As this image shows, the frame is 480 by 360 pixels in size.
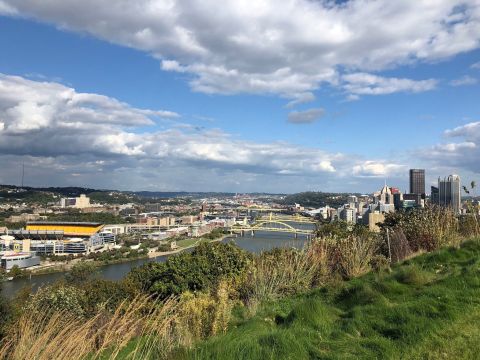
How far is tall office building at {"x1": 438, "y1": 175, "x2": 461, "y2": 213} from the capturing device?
10.9m

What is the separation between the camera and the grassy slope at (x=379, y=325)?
9.44 feet

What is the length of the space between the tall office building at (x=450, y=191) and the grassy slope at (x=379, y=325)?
20.0ft

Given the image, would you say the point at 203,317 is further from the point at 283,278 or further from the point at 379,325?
the point at 283,278

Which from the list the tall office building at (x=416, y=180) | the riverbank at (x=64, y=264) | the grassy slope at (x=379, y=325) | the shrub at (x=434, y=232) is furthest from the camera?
the tall office building at (x=416, y=180)

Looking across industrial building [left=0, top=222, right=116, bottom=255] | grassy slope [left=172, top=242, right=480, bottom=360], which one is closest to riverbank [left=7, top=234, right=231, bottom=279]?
industrial building [left=0, top=222, right=116, bottom=255]

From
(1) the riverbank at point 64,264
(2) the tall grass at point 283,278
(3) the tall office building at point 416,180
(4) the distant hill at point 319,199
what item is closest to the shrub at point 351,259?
(2) the tall grass at point 283,278

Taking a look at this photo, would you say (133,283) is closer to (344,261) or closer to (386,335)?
(344,261)

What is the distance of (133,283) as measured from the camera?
587 inches

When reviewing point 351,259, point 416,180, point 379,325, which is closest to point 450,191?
point 351,259

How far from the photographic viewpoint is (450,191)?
11617 mm

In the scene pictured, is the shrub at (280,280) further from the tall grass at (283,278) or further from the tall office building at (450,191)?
the tall office building at (450,191)

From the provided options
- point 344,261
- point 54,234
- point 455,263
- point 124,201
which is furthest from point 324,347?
point 124,201

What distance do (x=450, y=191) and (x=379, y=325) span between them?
940 cm

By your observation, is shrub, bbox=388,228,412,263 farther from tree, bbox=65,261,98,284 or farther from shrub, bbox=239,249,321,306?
tree, bbox=65,261,98,284
